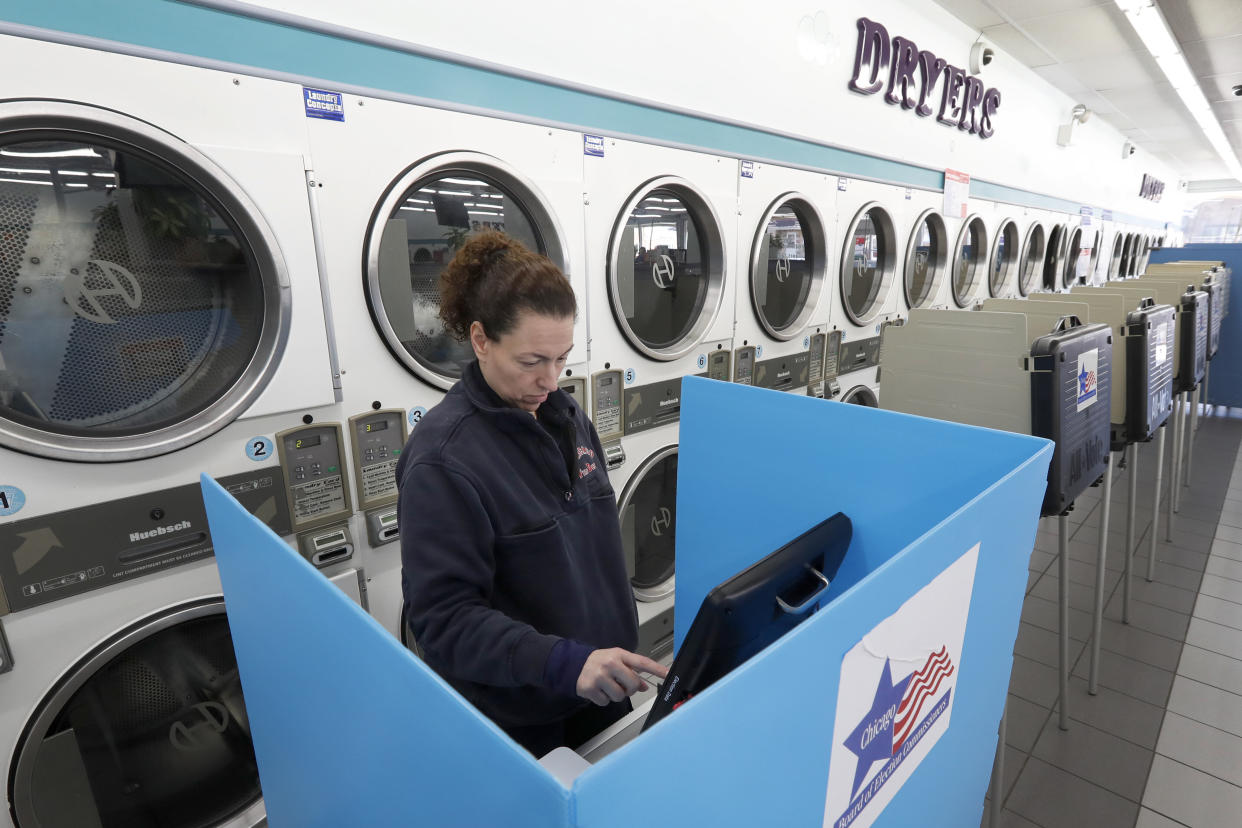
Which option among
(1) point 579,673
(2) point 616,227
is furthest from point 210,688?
(2) point 616,227

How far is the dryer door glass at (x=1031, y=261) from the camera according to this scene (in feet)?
21.3

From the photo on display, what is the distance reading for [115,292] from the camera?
1442 millimetres

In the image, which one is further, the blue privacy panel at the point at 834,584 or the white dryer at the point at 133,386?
the white dryer at the point at 133,386

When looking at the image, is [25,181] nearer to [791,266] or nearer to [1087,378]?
[1087,378]

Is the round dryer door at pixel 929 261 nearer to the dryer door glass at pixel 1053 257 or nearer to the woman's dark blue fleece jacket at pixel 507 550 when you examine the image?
the dryer door glass at pixel 1053 257

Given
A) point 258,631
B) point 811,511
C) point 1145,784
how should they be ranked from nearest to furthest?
point 258,631 → point 811,511 → point 1145,784

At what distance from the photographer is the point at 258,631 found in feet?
2.96

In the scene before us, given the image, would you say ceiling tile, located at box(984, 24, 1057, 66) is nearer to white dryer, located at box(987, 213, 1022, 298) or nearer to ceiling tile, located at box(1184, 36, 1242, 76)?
ceiling tile, located at box(1184, 36, 1242, 76)

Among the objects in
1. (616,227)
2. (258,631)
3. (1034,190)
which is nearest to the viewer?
(258,631)

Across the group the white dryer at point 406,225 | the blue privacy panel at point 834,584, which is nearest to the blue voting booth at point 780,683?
the blue privacy panel at point 834,584

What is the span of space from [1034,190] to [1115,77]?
1.14 meters

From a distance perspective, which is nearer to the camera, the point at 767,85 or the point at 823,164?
the point at 767,85

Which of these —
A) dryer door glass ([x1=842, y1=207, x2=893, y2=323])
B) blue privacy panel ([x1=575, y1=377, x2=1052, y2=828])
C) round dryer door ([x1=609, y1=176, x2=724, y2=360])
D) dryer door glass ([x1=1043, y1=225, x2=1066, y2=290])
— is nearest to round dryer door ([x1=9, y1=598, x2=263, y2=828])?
blue privacy panel ([x1=575, y1=377, x2=1052, y2=828])

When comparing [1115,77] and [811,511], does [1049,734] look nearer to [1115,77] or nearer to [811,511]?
[811,511]
